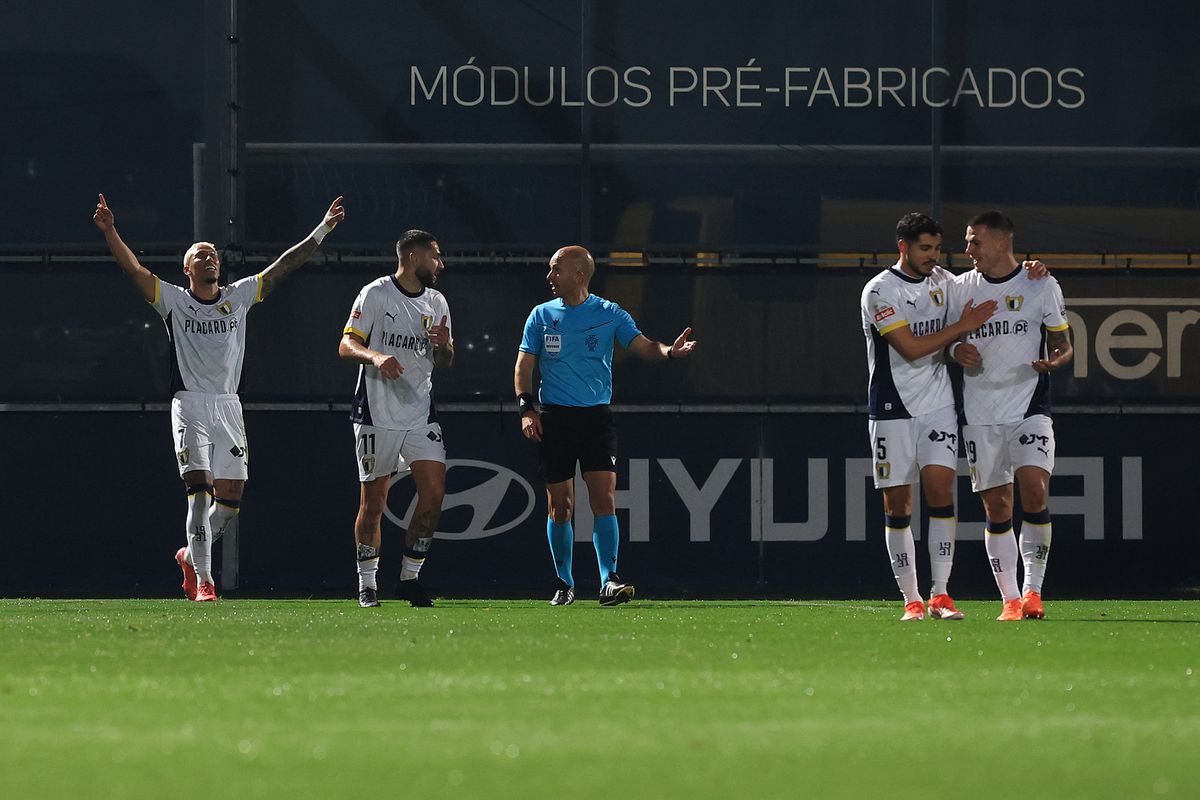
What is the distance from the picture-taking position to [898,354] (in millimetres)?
8305

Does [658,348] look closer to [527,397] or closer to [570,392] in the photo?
[570,392]

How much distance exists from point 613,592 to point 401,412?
4.41 ft

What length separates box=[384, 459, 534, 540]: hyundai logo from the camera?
1197 cm

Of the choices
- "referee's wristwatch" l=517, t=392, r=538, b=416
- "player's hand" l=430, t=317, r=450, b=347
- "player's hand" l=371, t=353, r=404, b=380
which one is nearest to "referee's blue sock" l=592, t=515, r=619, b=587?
"referee's wristwatch" l=517, t=392, r=538, b=416

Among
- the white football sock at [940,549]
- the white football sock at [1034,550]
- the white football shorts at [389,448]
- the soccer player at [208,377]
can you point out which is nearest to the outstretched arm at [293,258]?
the soccer player at [208,377]

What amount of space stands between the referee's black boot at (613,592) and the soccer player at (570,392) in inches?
1.7

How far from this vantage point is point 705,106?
12266mm

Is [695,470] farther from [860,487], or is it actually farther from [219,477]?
[219,477]

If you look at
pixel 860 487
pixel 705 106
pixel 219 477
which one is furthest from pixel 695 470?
pixel 219 477

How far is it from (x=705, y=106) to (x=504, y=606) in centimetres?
379

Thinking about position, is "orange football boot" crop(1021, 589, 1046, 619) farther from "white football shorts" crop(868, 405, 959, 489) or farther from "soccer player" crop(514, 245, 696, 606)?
"soccer player" crop(514, 245, 696, 606)

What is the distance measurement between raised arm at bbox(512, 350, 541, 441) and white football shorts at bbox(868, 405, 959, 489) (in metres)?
2.04

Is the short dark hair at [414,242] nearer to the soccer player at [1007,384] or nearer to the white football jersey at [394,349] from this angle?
the white football jersey at [394,349]

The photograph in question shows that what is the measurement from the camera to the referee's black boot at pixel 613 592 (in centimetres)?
965
